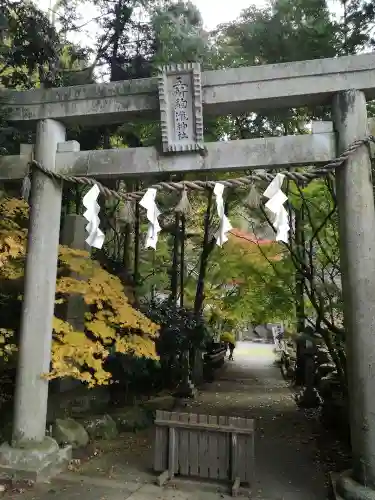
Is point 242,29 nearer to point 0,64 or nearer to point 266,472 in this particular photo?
point 0,64

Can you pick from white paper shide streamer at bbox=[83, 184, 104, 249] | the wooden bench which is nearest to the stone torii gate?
white paper shide streamer at bbox=[83, 184, 104, 249]

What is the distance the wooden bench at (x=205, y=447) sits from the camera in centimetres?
539

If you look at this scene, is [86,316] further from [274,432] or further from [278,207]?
[274,432]

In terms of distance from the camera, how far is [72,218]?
8453mm

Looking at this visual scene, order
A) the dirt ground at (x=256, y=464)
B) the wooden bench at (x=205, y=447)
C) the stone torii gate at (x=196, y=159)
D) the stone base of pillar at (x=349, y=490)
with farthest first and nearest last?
the wooden bench at (x=205, y=447)
the dirt ground at (x=256, y=464)
the stone torii gate at (x=196, y=159)
the stone base of pillar at (x=349, y=490)

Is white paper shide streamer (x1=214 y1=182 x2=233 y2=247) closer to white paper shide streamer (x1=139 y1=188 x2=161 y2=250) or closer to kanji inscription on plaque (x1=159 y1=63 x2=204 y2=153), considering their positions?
kanji inscription on plaque (x1=159 y1=63 x2=204 y2=153)

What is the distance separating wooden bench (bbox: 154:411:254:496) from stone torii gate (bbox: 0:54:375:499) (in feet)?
4.30

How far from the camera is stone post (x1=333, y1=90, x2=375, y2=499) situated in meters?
4.52

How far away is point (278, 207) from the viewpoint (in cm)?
505

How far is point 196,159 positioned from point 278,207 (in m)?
1.32

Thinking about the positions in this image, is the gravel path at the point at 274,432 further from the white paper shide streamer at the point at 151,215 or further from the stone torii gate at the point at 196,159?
the white paper shide streamer at the point at 151,215

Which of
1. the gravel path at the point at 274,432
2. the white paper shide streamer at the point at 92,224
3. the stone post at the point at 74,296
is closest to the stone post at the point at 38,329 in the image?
the white paper shide streamer at the point at 92,224

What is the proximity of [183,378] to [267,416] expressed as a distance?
2.81 m

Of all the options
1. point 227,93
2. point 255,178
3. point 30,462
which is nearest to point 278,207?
point 255,178
